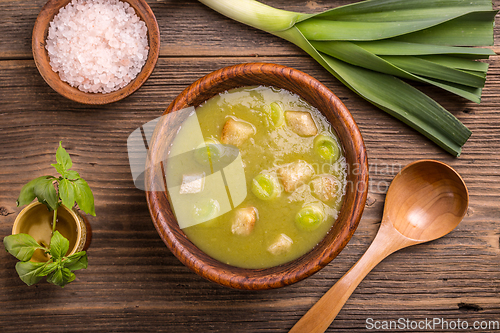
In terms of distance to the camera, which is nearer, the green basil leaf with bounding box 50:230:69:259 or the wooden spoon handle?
the green basil leaf with bounding box 50:230:69:259

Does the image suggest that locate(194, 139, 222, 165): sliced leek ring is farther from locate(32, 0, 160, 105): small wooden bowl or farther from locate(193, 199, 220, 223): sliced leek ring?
locate(32, 0, 160, 105): small wooden bowl

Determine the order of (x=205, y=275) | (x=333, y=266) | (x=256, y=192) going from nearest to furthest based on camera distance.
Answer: (x=205, y=275)
(x=256, y=192)
(x=333, y=266)

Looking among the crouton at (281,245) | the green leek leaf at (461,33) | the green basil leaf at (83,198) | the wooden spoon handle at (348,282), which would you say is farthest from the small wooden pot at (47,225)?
the green leek leaf at (461,33)

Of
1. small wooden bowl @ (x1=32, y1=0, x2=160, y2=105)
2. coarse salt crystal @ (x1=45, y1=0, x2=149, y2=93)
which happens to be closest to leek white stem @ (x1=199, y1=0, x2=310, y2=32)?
small wooden bowl @ (x1=32, y1=0, x2=160, y2=105)

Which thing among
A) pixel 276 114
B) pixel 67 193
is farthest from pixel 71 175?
pixel 276 114

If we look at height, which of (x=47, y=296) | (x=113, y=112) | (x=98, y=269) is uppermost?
(x=113, y=112)

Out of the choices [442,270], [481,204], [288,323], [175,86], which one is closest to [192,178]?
[175,86]

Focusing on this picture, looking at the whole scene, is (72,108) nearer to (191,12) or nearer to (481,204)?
(191,12)
